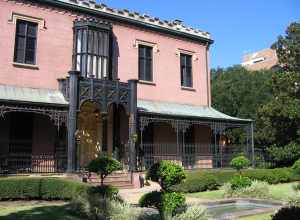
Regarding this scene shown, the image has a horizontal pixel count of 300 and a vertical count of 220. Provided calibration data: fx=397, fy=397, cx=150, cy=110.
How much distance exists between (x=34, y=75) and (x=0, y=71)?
63.1 inches

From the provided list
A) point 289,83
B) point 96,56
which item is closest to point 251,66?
point 289,83

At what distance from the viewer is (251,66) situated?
291 ft

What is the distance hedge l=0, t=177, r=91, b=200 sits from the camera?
13.0 meters

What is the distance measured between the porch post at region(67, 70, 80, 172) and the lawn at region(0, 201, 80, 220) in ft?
12.7

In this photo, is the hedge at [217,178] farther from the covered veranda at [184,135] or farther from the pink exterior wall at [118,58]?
the pink exterior wall at [118,58]

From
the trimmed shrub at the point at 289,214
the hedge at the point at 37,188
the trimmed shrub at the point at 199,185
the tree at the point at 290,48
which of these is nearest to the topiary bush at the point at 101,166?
the hedge at the point at 37,188

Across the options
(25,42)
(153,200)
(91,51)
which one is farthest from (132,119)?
(153,200)

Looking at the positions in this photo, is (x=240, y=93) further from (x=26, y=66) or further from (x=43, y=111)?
(x=43, y=111)

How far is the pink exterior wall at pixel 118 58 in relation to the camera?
1859cm

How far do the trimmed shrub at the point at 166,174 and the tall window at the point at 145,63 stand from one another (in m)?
13.5

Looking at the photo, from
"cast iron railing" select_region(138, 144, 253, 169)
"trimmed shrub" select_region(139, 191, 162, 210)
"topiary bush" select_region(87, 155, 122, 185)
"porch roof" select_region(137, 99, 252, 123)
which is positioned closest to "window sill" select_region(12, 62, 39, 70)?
"porch roof" select_region(137, 99, 252, 123)

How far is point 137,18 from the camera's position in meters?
23.1

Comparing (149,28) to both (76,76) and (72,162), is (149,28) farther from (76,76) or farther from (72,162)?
(72,162)

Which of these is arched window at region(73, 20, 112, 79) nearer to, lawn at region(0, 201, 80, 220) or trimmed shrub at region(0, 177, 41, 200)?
trimmed shrub at region(0, 177, 41, 200)
